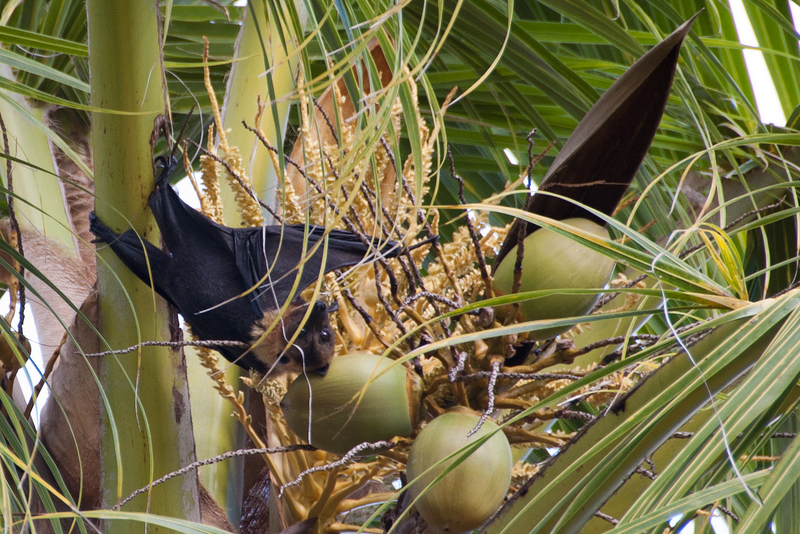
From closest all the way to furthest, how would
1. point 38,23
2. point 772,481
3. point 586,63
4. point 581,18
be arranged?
point 772,481, point 581,18, point 586,63, point 38,23

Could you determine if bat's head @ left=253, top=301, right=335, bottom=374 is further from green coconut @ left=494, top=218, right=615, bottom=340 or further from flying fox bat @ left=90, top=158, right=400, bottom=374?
green coconut @ left=494, top=218, right=615, bottom=340

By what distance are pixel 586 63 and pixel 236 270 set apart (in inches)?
28.7

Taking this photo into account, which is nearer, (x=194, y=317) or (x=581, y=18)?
(x=194, y=317)

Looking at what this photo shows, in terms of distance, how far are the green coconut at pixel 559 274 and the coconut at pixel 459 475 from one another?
0.13 metres

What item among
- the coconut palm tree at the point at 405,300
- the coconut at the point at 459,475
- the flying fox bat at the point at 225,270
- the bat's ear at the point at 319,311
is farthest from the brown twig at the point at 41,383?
the coconut at the point at 459,475

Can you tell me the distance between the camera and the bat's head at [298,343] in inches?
27.8

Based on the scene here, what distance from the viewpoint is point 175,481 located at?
2.61ft

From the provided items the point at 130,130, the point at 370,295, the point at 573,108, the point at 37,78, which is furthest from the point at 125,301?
the point at 37,78

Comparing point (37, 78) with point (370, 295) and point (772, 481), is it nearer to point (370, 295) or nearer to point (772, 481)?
point (370, 295)

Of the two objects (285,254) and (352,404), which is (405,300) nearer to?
(352,404)

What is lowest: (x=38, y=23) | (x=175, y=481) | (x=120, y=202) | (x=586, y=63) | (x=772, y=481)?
(x=175, y=481)

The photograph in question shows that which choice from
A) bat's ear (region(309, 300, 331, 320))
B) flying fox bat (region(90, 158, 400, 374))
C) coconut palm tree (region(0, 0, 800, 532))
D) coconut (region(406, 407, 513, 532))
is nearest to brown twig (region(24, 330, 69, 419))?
coconut palm tree (region(0, 0, 800, 532))

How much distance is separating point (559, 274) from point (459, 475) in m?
0.22

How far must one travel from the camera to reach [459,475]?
0.62m
